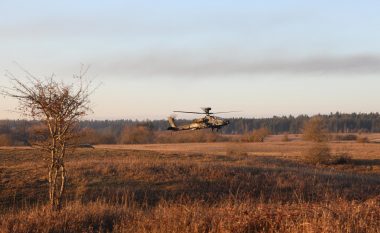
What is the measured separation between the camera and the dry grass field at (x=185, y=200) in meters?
9.12

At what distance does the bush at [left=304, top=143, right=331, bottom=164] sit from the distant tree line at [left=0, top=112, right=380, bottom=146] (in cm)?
1045

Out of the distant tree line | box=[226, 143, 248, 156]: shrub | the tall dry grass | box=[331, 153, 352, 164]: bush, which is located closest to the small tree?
the distant tree line

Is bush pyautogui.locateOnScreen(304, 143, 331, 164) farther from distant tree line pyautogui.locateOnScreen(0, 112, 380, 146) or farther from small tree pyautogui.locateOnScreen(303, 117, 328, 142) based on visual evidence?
small tree pyautogui.locateOnScreen(303, 117, 328, 142)

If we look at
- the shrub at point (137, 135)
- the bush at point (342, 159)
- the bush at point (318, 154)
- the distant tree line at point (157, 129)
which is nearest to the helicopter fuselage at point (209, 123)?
the distant tree line at point (157, 129)

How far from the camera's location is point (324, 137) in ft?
241

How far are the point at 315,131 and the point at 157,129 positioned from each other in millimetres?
62872

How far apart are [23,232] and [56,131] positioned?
4526mm

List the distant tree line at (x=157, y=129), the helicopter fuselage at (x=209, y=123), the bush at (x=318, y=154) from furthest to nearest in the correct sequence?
the bush at (x=318, y=154) < the helicopter fuselage at (x=209, y=123) < the distant tree line at (x=157, y=129)

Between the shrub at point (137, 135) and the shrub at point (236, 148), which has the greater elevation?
the shrub at point (137, 135)

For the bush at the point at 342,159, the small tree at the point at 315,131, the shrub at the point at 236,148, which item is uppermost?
the small tree at the point at 315,131

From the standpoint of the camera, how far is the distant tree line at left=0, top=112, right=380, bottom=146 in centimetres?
1688

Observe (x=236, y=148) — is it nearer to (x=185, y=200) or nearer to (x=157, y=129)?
(x=185, y=200)

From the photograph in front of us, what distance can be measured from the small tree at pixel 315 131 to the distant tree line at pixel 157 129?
3218 millimetres

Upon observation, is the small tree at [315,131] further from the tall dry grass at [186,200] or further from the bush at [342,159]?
the tall dry grass at [186,200]
